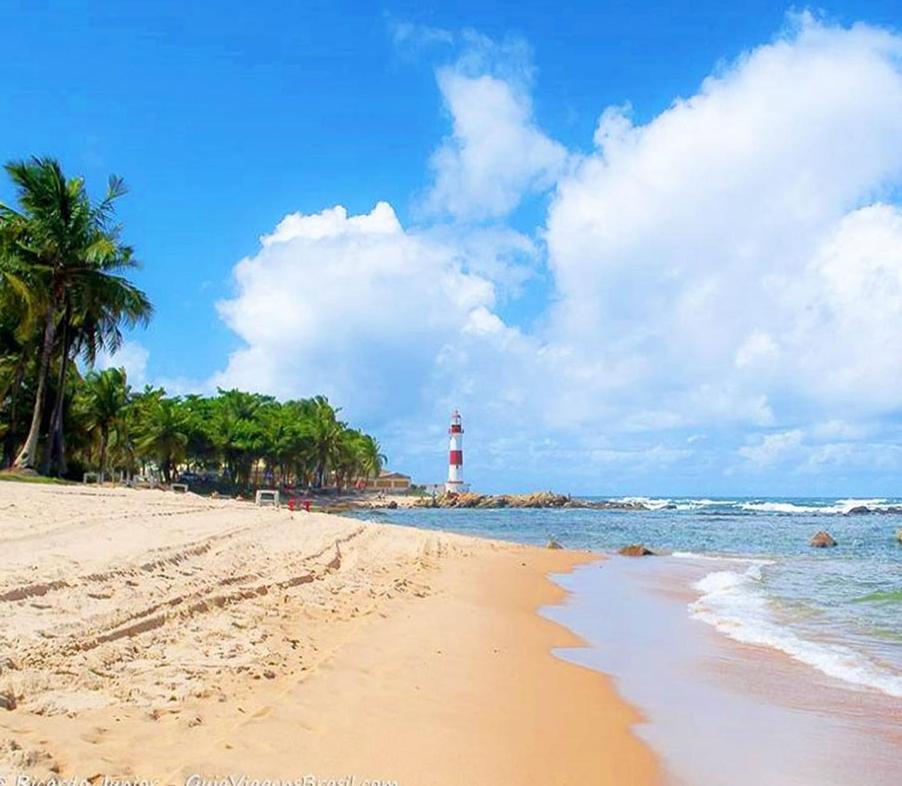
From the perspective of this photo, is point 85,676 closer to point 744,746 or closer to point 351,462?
point 744,746

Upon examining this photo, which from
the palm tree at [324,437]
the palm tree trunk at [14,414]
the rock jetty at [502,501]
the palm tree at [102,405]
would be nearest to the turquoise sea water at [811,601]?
the palm tree trunk at [14,414]

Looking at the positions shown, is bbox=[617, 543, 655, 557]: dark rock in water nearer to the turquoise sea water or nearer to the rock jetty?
the turquoise sea water

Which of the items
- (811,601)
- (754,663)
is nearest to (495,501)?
(811,601)

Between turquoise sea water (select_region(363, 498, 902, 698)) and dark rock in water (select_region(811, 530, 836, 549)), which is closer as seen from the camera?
turquoise sea water (select_region(363, 498, 902, 698))

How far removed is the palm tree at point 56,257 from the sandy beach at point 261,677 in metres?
17.8

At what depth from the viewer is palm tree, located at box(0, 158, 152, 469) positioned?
28156 millimetres

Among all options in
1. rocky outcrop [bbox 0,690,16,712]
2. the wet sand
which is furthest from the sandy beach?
the wet sand

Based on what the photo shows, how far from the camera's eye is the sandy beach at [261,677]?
461 cm

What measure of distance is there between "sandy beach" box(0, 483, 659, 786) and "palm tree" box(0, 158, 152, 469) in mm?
17791

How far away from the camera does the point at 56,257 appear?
28859 mm

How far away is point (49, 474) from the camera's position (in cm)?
3027

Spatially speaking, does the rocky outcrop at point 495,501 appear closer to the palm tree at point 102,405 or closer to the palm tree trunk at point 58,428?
the palm tree at point 102,405

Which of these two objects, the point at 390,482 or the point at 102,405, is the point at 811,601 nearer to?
the point at 102,405

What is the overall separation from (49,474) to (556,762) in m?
29.6
